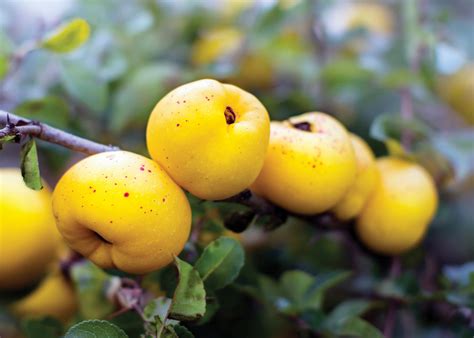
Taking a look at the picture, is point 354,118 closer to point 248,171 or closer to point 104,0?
point 104,0

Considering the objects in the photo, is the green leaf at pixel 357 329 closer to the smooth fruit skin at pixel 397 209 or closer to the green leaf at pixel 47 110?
the smooth fruit skin at pixel 397 209

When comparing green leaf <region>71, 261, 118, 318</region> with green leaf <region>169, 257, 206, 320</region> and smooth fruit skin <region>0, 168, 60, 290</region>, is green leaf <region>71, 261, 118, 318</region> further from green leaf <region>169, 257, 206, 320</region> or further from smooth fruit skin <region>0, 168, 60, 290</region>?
green leaf <region>169, 257, 206, 320</region>

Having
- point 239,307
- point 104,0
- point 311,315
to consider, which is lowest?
point 239,307

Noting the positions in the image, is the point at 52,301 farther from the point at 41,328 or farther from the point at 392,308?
the point at 392,308

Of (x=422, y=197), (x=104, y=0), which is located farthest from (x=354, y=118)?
(x=104, y=0)

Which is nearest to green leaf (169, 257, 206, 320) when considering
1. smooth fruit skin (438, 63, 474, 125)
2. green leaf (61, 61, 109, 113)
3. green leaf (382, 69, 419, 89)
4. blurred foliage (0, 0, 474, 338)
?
blurred foliage (0, 0, 474, 338)

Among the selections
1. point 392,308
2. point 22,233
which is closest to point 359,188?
point 392,308

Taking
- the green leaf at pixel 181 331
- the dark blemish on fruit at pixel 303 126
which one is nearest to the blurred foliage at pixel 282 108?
the green leaf at pixel 181 331
